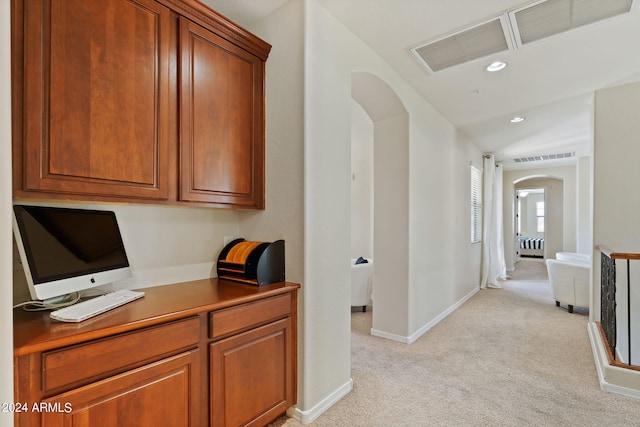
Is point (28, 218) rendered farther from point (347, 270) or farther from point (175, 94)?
point (347, 270)

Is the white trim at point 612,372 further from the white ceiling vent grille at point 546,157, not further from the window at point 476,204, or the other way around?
the white ceiling vent grille at point 546,157

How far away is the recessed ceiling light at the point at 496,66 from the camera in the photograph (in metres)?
2.88

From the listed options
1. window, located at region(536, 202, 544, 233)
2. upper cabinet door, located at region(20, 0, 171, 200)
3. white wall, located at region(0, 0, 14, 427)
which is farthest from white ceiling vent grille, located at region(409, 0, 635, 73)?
window, located at region(536, 202, 544, 233)

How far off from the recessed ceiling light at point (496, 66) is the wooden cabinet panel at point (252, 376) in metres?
2.75

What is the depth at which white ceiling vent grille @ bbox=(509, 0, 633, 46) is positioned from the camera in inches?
83.0

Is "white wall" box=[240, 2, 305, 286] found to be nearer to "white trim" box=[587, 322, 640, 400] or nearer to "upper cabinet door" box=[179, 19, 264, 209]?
"upper cabinet door" box=[179, 19, 264, 209]

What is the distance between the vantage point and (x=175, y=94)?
70.1 inches

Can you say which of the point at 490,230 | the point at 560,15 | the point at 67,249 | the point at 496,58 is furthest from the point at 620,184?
the point at 67,249

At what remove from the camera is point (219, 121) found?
1.99 meters

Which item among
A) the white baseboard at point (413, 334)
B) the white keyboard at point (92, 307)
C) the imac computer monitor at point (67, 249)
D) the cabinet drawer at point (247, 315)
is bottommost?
the white baseboard at point (413, 334)

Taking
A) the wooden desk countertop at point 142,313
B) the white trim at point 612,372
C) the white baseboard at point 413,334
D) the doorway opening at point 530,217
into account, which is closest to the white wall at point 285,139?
the wooden desk countertop at point 142,313

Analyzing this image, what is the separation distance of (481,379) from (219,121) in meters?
2.72

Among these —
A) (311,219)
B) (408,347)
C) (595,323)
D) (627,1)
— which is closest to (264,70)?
(311,219)

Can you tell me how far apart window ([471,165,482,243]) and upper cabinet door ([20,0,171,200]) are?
16.9 feet
